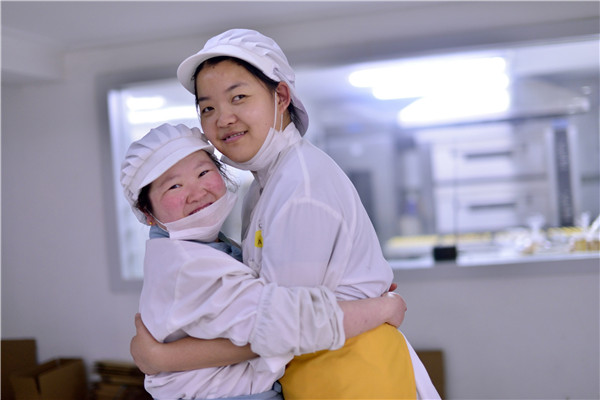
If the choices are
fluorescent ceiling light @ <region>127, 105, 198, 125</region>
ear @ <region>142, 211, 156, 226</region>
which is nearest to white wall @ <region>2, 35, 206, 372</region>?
fluorescent ceiling light @ <region>127, 105, 198, 125</region>

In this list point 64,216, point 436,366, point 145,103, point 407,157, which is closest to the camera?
point 436,366

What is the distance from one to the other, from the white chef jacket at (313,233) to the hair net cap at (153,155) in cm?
25

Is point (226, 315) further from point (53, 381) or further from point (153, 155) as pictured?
point (53, 381)

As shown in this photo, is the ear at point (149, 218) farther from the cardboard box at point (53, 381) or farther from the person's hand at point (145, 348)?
the cardboard box at point (53, 381)

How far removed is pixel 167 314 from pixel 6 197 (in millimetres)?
3334

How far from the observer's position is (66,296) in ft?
13.1

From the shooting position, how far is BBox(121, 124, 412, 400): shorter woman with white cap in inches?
49.6

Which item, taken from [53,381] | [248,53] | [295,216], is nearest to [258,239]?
[295,216]

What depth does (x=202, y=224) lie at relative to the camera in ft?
4.98

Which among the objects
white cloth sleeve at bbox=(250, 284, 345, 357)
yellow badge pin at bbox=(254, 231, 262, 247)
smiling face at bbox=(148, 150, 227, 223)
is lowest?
white cloth sleeve at bbox=(250, 284, 345, 357)

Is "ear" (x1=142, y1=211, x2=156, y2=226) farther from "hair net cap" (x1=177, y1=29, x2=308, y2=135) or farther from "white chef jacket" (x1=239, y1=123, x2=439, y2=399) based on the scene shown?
"hair net cap" (x1=177, y1=29, x2=308, y2=135)

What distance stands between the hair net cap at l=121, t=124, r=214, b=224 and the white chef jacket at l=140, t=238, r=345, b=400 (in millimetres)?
181

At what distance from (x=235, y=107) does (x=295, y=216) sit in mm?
366

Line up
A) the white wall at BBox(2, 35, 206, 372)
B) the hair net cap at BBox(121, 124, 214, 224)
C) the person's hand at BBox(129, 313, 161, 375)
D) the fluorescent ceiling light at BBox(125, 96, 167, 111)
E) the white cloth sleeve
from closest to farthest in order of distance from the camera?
the white cloth sleeve < the person's hand at BBox(129, 313, 161, 375) < the hair net cap at BBox(121, 124, 214, 224) < the white wall at BBox(2, 35, 206, 372) < the fluorescent ceiling light at BBox(125, 96, 167, 111)
